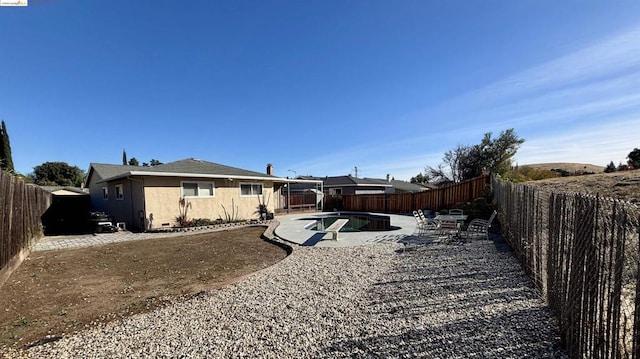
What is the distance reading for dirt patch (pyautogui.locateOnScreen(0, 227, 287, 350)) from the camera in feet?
13.6

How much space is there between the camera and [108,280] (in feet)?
20.0

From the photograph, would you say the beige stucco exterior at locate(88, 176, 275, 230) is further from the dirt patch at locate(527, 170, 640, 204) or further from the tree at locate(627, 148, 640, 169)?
the tree at locate(627, 148, 640, 169)

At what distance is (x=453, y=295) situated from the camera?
14.9ft

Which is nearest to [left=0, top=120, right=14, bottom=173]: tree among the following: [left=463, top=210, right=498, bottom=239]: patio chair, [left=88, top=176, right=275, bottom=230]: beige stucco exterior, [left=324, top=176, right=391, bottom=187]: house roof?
[left=88, top=176, right=275, bottom=230]: beige stucco exterior

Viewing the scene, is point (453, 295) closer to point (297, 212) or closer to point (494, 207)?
point (494, 207)

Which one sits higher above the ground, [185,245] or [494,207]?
[494,207]

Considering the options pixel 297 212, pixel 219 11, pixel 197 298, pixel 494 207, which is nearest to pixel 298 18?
pixel 219 11

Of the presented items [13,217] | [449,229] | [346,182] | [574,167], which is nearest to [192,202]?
[13,217]

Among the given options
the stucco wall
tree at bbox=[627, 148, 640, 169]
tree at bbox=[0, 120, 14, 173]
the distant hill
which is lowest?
the stucco wall

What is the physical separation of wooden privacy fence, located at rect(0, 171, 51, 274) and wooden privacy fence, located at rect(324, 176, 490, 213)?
1914 centimetres

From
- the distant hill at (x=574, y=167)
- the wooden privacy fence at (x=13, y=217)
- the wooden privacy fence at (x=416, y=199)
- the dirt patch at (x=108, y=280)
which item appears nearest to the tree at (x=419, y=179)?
the distant hill at (x=574, y=167)

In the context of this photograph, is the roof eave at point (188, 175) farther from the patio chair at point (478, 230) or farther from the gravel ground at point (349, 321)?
the patio chair at point (478, 230)

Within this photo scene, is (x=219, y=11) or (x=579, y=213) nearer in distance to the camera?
(x=579, y=213)

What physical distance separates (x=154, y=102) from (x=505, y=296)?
20603 mm
